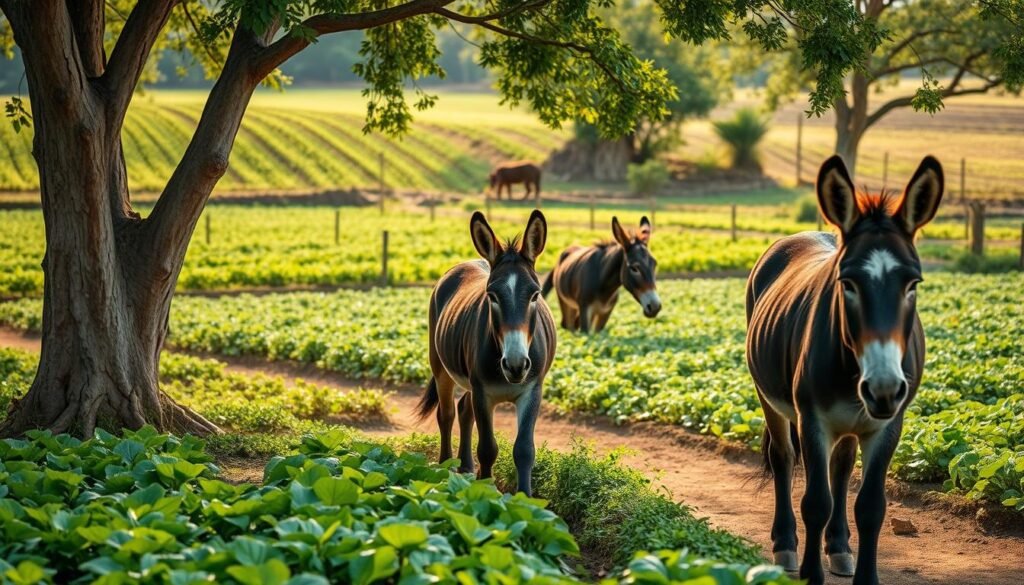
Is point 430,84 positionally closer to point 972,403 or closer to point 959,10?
point 959,10

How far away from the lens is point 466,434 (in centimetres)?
964

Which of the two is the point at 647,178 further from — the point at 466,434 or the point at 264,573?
the point at 264,573

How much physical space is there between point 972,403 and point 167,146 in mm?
57811

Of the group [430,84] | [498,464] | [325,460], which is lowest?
[498,464]

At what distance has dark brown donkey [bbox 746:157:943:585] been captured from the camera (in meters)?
5.78

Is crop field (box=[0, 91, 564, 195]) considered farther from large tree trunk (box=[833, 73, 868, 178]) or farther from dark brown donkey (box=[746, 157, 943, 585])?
dark brown donkey (box=[746, 157, 943, 585])

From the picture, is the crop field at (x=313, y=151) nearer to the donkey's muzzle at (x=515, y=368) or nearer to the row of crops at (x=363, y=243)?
the row of crops at (x=363, y=243)

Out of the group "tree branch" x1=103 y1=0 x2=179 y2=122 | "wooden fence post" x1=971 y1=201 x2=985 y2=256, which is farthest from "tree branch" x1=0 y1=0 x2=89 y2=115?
"wooden fence post" x1=971 y1=201 x2=985 y2=256

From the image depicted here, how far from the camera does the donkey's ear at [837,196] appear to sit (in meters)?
6.17

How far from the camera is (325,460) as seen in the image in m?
7.00

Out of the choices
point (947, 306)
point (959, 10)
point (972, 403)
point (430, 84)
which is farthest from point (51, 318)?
point (430, 84)

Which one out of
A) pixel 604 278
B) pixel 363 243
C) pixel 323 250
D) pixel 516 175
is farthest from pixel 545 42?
pixel 516 175

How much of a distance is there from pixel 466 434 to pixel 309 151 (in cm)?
5749

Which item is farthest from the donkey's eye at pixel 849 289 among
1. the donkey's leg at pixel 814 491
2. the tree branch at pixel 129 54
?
the tree branch at pixel 129 54
